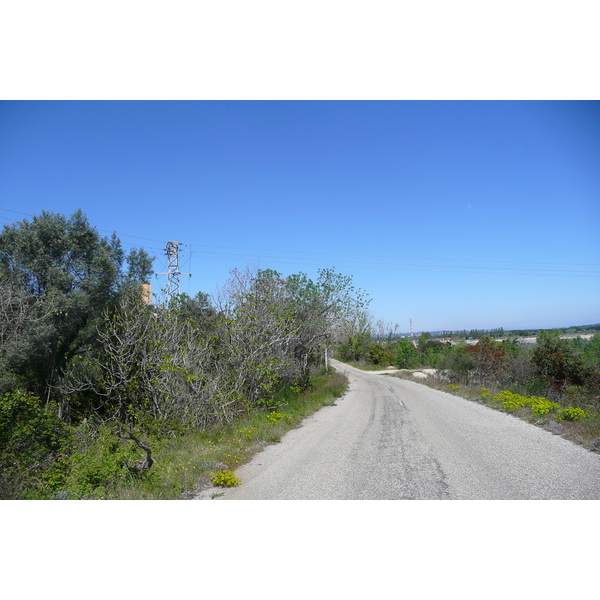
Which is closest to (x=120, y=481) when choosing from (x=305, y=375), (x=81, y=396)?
(x=81, y=396)

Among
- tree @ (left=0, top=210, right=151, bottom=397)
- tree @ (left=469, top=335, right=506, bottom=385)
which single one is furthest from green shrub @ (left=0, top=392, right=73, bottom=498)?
tree @ (left=469, top=335, right=506, bottom=385)

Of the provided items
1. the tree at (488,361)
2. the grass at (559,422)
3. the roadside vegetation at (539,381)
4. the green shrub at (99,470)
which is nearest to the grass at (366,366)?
the roadside vegetation at (539,381)

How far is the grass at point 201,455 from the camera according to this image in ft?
18.2

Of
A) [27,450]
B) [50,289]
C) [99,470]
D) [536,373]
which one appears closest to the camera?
[99,470]

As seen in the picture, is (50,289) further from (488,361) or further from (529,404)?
(488,361)

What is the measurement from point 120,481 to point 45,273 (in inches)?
356

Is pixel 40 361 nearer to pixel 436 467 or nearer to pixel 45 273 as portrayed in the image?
pixel 45 273

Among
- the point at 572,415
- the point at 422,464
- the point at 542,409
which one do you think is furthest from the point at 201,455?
the point at 542,409

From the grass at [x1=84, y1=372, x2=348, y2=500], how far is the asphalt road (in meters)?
0.45

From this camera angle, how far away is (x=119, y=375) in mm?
10492

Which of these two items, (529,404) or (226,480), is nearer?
(226,480)

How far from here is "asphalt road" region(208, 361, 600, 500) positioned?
5.31 m

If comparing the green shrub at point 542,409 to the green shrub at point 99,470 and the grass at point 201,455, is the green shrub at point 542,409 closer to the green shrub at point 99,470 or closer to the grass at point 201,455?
the grass at point 201,455

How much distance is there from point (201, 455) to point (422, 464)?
12.9 feet
